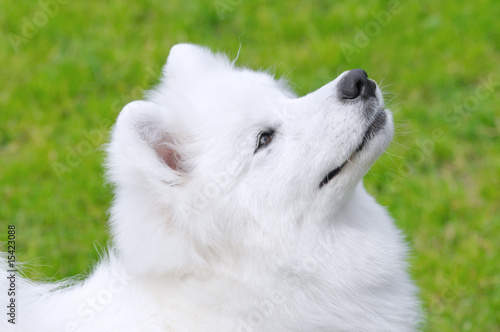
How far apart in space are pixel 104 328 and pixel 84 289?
354 mm

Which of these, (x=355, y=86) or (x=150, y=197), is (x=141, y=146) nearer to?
(x=150, y=197)

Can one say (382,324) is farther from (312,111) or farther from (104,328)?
(104,328)

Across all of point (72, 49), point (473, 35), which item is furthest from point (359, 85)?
point (72, 49)

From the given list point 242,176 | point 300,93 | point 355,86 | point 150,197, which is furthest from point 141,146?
point 300,93

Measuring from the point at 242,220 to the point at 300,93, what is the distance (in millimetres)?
3142

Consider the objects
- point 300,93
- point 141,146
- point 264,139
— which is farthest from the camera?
point 300,93

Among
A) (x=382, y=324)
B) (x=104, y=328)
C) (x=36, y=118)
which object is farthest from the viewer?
(x=36, y=118)

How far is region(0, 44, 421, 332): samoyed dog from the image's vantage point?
108 inches

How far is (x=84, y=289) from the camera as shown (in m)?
3.06

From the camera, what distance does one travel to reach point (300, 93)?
5754 mm

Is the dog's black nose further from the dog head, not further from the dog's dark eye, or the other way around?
the dog's dark eye

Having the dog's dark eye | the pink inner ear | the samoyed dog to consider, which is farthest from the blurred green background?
the pink inner ear

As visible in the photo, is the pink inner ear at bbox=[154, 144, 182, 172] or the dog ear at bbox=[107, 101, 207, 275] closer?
the dog ear at bbox=[107, 101, 207, 275]

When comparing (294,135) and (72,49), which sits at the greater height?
(294,135)
